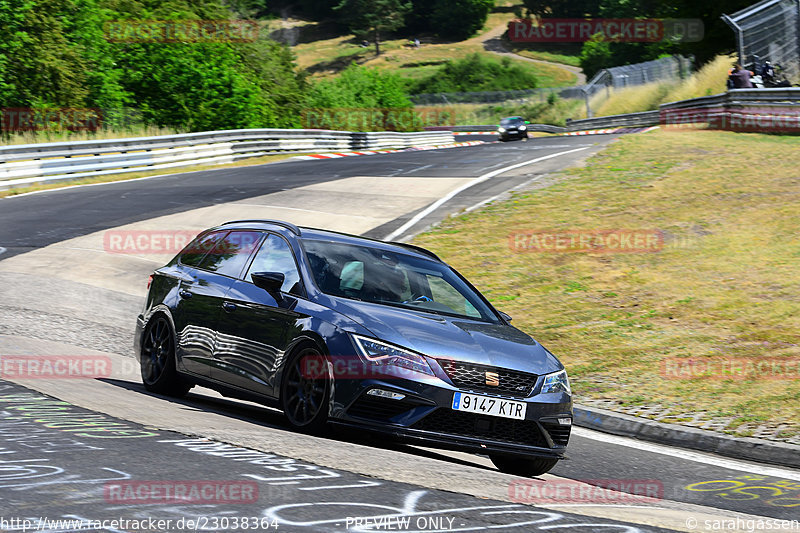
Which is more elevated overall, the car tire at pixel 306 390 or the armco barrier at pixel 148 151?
the armco barrier at pixel 148 151

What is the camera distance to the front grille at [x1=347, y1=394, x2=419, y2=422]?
21.5 feet

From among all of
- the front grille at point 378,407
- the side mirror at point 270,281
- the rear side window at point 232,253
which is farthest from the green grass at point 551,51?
the front grille at point 378,407

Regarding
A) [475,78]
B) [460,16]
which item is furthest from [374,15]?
[475,78]

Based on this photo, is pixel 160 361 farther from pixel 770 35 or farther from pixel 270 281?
pixel 770 35

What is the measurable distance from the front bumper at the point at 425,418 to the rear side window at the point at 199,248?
9.13ft

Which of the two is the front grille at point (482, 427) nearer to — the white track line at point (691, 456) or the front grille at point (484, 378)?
the front grille at point (484, 378)

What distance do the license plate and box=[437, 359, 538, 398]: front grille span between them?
0.06 m

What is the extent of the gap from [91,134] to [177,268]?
28673 millimetres

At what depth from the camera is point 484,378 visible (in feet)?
22.0

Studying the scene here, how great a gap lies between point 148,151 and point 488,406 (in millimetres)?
26049

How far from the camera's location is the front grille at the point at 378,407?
655 centimetres

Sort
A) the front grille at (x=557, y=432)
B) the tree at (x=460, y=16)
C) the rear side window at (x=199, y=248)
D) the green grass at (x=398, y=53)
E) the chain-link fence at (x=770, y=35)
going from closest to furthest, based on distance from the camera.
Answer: the front grille at (x=557, y=432) < the rear side window at (x=199, y=248) < the chain-link fence at (x=770, y=35) < the green grass at (x=398, y=53) < the tree at (x=460, y=16)

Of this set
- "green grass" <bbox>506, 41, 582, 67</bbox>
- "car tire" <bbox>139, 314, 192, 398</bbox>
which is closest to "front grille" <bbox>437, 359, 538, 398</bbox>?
"car tire" <bbox>139, 314, 192, 398</bbox>

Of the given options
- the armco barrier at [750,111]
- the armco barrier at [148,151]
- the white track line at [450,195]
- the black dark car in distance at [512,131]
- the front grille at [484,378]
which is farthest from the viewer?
the black dark car in distance at [512,131]
